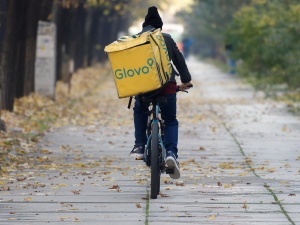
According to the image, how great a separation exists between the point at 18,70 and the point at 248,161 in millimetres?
12963

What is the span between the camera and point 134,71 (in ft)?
36.3

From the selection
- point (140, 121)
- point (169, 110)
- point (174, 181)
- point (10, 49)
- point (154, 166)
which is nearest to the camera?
point (154, 166)

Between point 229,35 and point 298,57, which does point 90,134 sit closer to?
point 298,57

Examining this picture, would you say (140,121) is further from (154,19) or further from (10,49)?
(10,49)

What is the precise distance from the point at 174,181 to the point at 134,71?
2.17 m

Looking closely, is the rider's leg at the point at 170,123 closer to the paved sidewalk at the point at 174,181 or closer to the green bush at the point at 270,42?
the paved sidewalk at the point at 174,181

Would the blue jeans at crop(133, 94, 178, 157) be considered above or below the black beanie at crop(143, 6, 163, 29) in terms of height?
below

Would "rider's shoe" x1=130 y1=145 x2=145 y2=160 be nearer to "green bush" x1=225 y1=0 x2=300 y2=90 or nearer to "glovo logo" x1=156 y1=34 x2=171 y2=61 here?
"glovo logo" x1=156 y1=34 x2=171 y2=61

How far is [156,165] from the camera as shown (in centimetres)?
1108

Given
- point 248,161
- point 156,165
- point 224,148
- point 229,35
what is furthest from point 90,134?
point 229,35

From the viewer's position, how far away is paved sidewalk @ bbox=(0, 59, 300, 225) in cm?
1015

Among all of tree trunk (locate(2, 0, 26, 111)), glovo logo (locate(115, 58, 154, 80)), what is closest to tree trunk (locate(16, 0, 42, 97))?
tree trunk (locate(2, 0, 26, 111))

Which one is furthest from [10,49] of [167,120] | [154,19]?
[167,120]

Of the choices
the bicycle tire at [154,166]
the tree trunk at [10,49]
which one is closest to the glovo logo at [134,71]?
the bicycle tire at [154,166]
